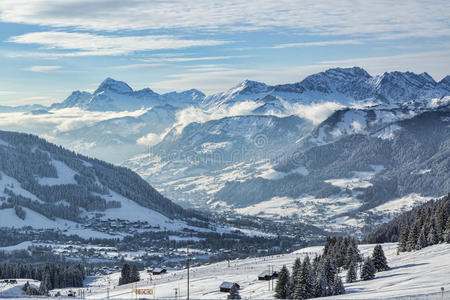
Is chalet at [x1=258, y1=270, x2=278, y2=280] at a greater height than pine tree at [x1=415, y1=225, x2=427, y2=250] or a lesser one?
lesser

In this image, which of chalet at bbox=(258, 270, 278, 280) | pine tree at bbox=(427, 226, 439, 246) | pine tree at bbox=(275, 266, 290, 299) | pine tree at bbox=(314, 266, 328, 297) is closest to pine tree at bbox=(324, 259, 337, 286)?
pine tree at bbox=(314, 266, 328, 297)

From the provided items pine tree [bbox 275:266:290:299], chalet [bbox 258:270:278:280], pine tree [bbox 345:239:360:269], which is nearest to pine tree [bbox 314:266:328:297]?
pine tree [bbox 275:266:290:299]

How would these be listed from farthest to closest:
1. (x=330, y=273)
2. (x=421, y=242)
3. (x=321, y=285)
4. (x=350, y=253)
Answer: (x=421, y=242) < (x=350, y=253) < (x=330, y=273) < (x=321, y=285)

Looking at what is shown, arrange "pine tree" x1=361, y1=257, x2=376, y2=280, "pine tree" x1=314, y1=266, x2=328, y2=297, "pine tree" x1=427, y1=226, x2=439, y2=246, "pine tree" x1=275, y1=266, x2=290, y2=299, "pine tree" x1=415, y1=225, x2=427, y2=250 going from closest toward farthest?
"pine tree" x1=314, y1=266, x2=328, y2=297
"pine tree" x1=275, y1=266, x2=290, y2=299
"pine tree" x1=361, y1=257, x2=376, y2=280
"pine tree" x1=427, y1=226, x2=439, y2=246
"pine tree" x1=415, y1=225, x2=427, y2=250

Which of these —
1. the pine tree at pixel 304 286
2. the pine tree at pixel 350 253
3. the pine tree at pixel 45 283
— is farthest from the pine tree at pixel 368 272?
the pine tree at pixel 45 283

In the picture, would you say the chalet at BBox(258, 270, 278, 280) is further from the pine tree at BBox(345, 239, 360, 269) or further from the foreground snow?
the pine tree at BBox(345, 239, 360, 269)

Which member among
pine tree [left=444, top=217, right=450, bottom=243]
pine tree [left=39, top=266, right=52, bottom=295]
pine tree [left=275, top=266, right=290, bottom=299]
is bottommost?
pine tree [left=39, top=266, right=52, bottom=295]

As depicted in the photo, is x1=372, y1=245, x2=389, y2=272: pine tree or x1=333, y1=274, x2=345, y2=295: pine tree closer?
x1=333, y1=274, x2=345, y2=295: pine tree

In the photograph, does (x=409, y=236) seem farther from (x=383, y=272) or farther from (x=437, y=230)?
(x=383, y=272)

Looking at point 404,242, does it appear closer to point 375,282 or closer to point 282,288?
point 375,282

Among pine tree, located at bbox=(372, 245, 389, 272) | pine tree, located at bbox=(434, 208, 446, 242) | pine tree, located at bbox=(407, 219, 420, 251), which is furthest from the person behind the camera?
pine tree, located at bbox=(407, 219, 420, 251)

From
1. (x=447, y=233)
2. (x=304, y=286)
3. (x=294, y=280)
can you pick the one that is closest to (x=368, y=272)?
(x=294, y=280)

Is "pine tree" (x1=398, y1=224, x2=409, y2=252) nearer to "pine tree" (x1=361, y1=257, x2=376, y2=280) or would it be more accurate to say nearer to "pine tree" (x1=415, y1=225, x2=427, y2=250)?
"pine tree" (x1=415, y1=225, x2=427, y2=250)

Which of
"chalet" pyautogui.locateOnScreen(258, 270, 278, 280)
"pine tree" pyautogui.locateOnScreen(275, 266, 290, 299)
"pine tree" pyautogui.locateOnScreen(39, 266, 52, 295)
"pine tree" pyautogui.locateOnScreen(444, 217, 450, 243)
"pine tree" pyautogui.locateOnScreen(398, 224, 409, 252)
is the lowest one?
"pine tree" pyautogui.locateOnScreen(39, 266, 52, 295)
